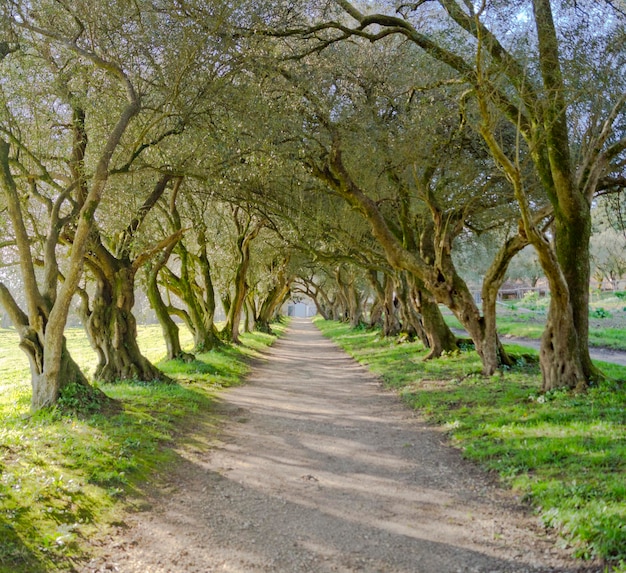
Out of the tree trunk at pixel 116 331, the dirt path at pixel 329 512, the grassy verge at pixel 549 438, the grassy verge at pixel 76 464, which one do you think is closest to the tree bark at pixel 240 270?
the tree trunk at pixel 116 331

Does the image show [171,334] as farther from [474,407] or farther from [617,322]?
[617,322]

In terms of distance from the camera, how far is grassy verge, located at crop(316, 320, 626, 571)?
458 cm

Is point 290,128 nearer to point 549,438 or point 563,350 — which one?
point 563,350

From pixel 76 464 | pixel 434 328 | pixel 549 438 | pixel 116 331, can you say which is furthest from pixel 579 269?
pixel 116 331

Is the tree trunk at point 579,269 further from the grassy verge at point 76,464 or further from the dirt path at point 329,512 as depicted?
the grassy verge at point 76,464

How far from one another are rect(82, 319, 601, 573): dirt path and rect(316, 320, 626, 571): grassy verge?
0.27 m

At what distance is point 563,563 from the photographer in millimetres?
4199

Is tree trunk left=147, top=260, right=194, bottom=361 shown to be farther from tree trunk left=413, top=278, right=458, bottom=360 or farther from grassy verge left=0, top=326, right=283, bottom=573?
tree trunk left=413, top=278, right=458, bottom=360

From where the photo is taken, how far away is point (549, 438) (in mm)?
7113

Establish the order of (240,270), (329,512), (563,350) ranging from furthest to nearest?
(240,270) → (563,350) → (329,512)

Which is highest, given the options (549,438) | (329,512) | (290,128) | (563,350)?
(290,128)

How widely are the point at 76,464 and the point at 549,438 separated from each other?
571cm

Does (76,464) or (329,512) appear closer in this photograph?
(329,512)

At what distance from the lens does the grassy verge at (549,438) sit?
15.0 feet
